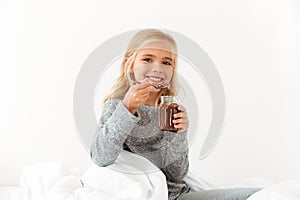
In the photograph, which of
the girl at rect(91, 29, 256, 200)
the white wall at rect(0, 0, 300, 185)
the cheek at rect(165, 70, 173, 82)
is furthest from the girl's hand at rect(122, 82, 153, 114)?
the white wall at rect(0, 0, 300, 185)

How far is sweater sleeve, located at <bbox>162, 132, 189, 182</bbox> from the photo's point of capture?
118 cm

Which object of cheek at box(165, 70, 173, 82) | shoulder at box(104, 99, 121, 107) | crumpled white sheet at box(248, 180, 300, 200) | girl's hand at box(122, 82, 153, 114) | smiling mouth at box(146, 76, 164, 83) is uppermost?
cheek at box(165, 70, 173, 82)

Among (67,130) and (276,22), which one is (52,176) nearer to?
(67,130)

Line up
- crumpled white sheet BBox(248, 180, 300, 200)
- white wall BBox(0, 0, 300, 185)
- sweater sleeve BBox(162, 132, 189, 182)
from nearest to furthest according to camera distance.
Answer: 1. crumpled white sheet BBox(248, 180, 300, 200)
2. sweater sleeve BBox(162, 132, 189, 182)
3. white wall BBox(0, 0, 300, 185)

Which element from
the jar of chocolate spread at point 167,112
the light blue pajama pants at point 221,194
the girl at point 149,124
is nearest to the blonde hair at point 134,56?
the girl at point 149,124

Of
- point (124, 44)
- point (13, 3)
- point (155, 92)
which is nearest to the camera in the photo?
point (155, 92)

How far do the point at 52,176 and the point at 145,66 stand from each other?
0.41 meters

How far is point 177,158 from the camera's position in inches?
47.0

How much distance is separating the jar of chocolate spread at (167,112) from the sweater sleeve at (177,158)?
5cm

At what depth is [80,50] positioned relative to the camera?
160 cm

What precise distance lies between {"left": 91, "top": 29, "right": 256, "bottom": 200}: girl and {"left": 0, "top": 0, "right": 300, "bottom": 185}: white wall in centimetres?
35

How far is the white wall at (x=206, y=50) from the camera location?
1.58 metres

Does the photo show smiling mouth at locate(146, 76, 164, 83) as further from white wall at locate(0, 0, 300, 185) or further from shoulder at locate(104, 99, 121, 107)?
white wall at locate(0, 0, 300, 185)

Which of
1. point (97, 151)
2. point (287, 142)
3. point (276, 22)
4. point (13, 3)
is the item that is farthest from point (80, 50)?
point (287, 142)
